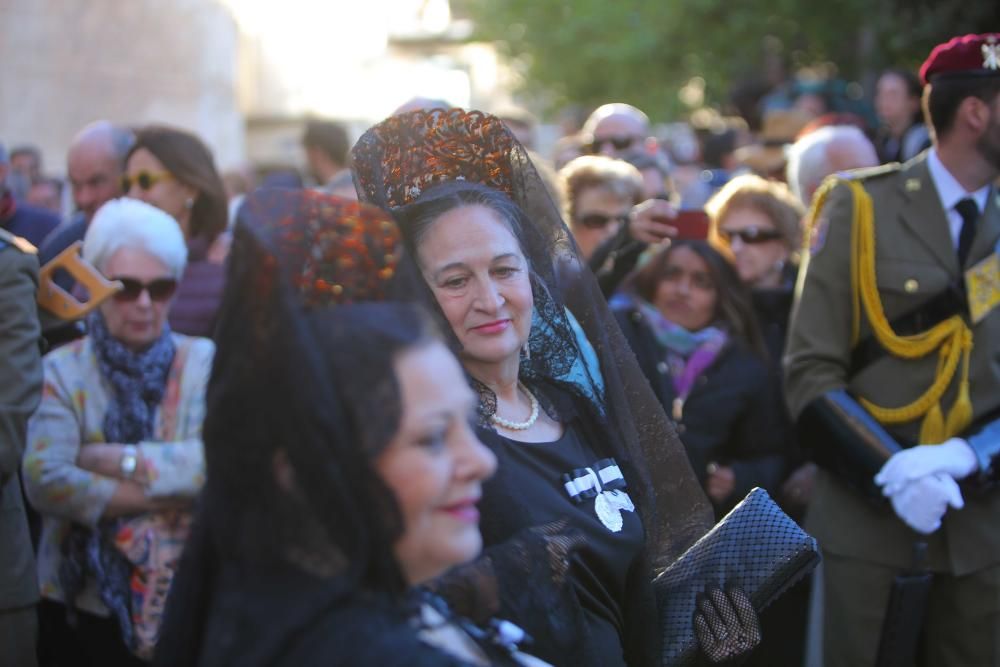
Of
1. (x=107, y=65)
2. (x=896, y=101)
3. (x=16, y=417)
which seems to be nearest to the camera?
(x=16, y=417)

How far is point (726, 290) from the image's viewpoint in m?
4.70

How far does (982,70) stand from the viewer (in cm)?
381

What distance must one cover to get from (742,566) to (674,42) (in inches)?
568

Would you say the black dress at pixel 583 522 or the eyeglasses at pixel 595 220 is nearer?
the black dress at pixel 583 522

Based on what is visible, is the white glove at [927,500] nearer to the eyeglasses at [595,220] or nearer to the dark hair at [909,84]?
the eyeglasses at [595,220]

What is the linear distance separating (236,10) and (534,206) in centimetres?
1104

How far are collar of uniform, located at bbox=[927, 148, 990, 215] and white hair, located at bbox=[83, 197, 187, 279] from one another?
8.01 ft

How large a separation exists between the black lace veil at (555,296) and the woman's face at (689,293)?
1.89 m

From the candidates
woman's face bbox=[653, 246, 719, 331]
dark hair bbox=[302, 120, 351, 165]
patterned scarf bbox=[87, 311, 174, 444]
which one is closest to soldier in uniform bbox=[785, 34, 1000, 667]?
woman's face bbox=[653, 246, 719, 331]

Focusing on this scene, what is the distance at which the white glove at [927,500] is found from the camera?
11.4 feet

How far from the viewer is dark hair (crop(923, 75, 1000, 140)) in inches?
150

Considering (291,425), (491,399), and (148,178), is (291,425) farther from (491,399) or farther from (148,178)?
(148,178)

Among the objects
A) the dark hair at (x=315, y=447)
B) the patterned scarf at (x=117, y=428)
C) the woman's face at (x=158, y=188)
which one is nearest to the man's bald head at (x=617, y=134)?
the woman's face at (x=158, y=188)

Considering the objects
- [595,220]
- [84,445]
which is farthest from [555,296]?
[595,220]
